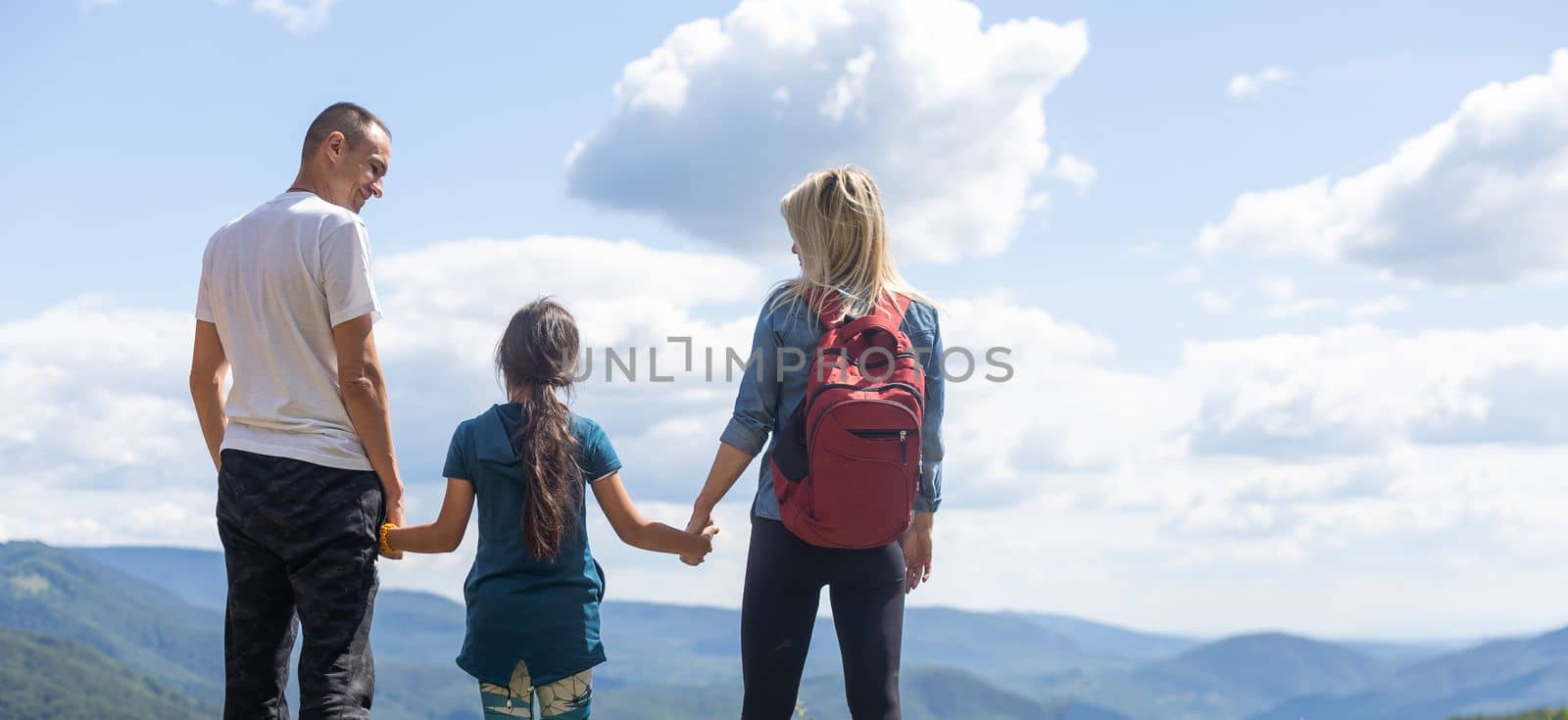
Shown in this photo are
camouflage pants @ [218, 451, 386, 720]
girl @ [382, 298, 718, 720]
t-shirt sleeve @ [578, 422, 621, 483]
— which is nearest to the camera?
camouflage pants @ [218, 451, 386, 720]

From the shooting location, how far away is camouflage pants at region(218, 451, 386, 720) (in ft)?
14.8

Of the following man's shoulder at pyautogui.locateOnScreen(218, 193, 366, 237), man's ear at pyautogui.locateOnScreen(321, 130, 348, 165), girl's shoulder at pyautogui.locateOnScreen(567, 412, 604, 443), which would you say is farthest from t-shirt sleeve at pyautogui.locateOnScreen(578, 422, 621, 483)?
man's ear at pyautogui.locateOnScreen(321, 130, 348, 165)

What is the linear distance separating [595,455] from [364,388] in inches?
41.5

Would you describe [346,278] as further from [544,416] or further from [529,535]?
[529,535]

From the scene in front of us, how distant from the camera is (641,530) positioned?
531 cm

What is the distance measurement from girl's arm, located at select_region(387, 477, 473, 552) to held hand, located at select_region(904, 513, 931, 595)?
1.98 meters

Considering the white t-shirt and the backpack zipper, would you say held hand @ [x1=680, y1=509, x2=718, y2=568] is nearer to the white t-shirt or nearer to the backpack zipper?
the backpack zipper

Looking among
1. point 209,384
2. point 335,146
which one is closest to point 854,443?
point 335,146

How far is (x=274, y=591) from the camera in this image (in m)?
4.66

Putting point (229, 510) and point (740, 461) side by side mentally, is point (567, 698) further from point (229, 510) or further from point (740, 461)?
point (229, 510)

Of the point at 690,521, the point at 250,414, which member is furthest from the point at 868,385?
the point at 250,414

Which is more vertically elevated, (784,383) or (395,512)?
(784,383)

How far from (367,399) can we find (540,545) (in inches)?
37.8

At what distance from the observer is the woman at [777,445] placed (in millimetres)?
4832
